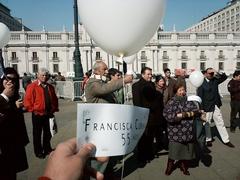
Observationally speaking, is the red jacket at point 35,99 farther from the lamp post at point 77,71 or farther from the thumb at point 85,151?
the lamp post at point 77,71

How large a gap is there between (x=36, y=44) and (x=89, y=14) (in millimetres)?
64798

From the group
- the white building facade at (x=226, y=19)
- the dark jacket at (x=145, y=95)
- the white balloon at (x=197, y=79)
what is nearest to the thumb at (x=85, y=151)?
the dark jacket at (x=145, y=95)

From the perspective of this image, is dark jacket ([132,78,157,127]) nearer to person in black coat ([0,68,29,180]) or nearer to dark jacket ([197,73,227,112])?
dark jacket ([197,73,227,112])

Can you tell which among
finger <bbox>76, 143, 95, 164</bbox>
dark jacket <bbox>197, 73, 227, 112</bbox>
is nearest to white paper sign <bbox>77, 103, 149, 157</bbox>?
finger <bbox>76, 143, 95, 164</bbox>

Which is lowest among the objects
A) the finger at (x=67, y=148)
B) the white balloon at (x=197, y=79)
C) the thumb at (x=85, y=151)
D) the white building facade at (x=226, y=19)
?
the thumb at (x=85, y=151)

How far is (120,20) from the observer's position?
241cm

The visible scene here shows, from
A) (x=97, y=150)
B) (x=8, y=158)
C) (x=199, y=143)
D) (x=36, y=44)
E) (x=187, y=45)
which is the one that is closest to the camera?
(x=97, y=150)

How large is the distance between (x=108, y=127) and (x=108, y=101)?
1.95 m

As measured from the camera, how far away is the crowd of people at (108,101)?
1420mm

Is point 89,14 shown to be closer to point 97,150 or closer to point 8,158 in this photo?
point 97,150

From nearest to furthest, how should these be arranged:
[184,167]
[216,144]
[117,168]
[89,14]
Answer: [89,14], [184,167], [117,168], [216,144]

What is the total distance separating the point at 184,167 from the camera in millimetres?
4648

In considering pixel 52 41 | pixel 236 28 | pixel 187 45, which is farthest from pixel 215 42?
pixel 52 41

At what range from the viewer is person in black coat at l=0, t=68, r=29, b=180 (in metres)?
3.31
